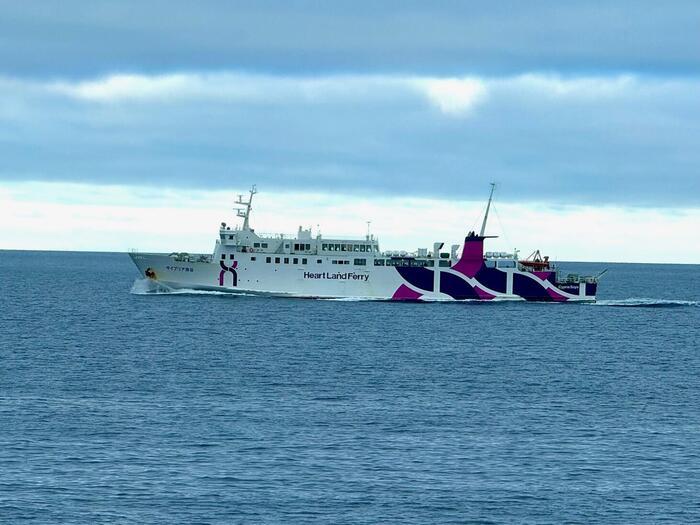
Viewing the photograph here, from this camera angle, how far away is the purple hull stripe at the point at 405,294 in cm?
10938

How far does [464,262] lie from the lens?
362ft

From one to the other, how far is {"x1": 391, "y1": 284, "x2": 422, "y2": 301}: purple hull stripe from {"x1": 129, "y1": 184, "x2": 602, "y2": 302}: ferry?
4.1 inches

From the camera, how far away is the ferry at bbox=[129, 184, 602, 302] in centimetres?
10544

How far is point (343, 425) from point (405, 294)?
214 feet

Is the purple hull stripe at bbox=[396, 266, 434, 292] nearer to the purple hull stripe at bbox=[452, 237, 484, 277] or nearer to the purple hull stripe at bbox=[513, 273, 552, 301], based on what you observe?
the purple hull stripe at bbox=[452, 237, 484, 277]

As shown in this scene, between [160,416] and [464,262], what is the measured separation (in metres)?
67.4

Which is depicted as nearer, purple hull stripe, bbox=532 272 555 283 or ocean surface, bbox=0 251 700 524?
ocean surface, bbox=0 251 700 524

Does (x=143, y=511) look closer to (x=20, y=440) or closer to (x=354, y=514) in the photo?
(x=354, y=514)

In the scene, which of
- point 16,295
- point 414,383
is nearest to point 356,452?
point 414,383

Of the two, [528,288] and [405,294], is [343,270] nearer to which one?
[405,294]

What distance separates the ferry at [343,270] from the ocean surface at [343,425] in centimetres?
1835

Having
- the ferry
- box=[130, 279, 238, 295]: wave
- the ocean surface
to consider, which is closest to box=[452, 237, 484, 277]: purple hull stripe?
→ the ferry

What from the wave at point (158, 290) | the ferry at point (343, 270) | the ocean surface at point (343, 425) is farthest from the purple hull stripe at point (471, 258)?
the wave at point (158, 290)

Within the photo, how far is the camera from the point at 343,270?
354 feet
